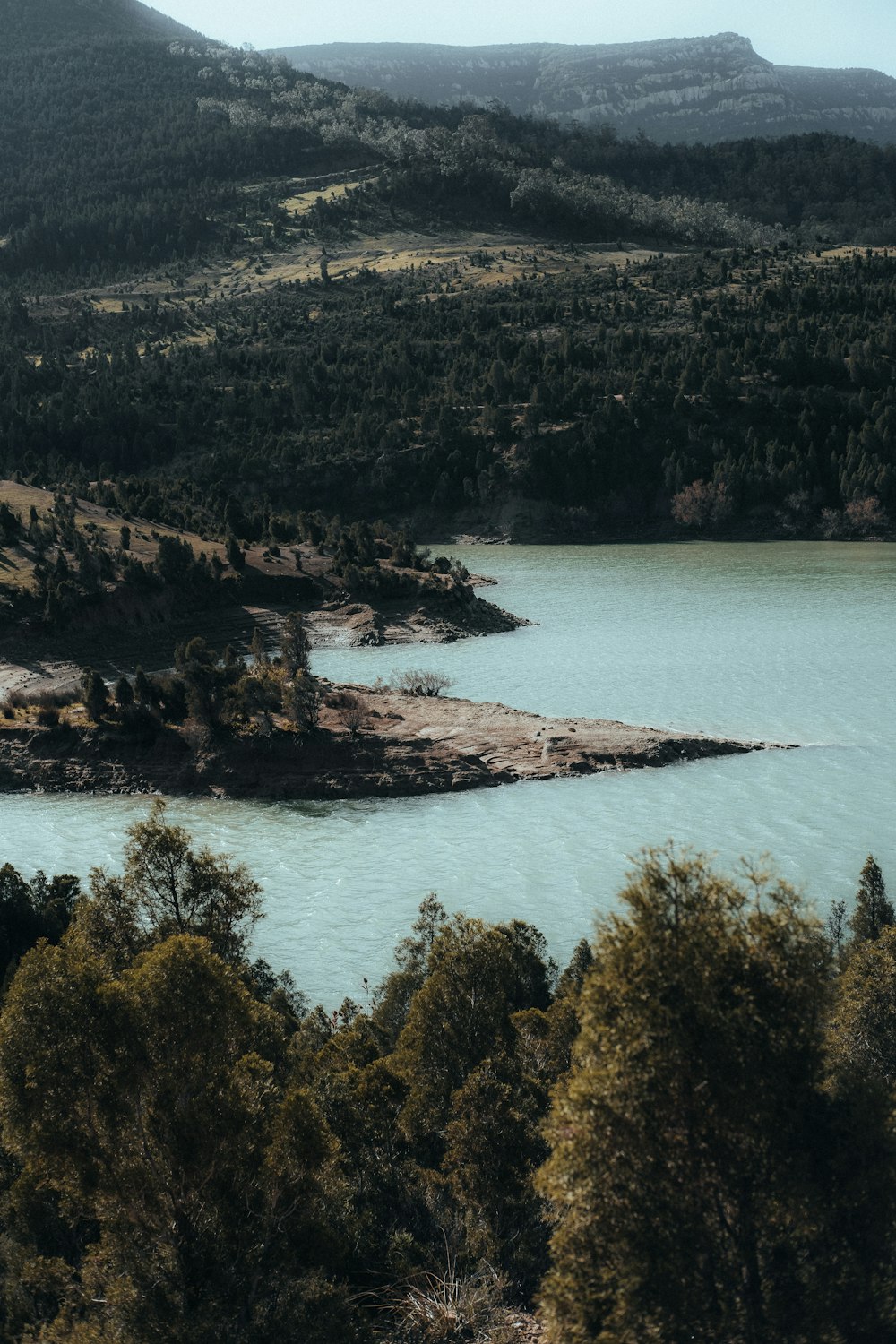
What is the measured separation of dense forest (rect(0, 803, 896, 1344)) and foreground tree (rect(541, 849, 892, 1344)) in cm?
3

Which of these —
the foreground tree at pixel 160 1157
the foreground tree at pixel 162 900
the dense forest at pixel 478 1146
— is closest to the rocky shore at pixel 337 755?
the foreground tree at pixel 162 900

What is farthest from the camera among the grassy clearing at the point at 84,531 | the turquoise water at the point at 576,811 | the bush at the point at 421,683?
the grassy clearing at the point at 84,531

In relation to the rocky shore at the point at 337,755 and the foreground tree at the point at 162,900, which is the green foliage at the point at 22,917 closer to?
the foreground tree at the point at 162,900

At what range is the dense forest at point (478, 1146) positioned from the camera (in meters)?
11.5

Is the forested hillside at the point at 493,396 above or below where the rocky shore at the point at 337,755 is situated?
above

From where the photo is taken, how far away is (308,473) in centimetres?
11200

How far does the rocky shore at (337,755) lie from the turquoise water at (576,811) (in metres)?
0.96

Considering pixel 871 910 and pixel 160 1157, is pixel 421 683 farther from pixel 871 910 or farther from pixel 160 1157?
pixel 160 1157

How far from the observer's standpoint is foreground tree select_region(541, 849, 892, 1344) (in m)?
11.4

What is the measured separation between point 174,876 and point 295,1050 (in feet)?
13.2

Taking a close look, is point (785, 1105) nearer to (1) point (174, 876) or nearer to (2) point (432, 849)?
(1) point (174, 876)

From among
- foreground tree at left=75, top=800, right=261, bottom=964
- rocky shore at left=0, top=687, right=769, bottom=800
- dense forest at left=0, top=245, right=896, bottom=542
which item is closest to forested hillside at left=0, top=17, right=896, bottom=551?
dense forest at left=0, top=245, right=896, bottom=542

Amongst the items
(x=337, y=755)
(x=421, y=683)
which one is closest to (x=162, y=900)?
(x=337, y=755)

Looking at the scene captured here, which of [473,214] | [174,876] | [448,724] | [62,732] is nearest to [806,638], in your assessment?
[448,724]
